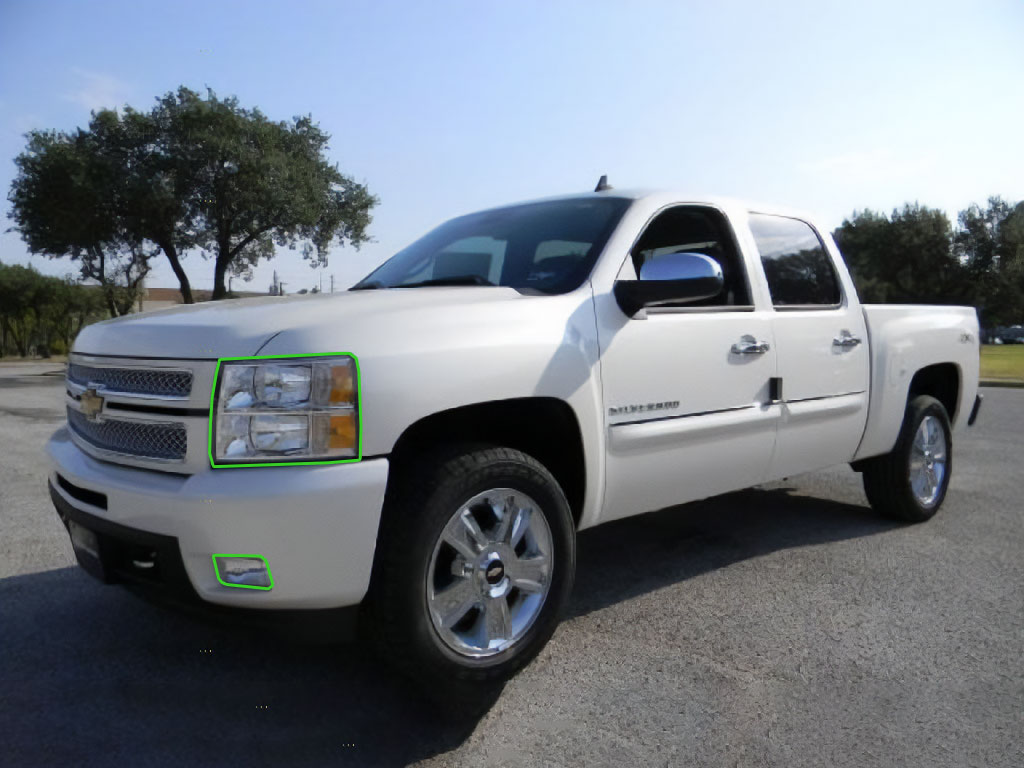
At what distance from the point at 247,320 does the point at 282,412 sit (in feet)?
1.27

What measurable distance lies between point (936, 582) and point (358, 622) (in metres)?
2.91

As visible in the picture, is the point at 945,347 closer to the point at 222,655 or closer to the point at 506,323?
the point at 506,323

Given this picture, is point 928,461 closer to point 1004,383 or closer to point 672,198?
point 672,198

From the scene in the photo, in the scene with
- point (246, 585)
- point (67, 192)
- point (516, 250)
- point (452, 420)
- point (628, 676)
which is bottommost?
Result: point (628, 676)

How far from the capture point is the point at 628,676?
2928 mm

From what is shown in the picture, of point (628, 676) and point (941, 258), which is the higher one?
point (941, 258)

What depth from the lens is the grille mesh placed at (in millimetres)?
2451

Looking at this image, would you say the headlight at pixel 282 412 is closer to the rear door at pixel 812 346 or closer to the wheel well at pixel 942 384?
the rear door at pixel 812 346

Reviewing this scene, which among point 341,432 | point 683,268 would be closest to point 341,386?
point 341,432

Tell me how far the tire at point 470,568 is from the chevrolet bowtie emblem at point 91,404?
41.7 inches

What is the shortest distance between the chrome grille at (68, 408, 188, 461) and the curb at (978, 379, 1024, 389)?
20129 millimetres

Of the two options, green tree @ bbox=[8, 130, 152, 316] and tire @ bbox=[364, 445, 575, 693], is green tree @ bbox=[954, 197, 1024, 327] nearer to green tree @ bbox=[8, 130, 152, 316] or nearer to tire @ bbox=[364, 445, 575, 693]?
green tree @ bbox=[8, 130, 152, 316]

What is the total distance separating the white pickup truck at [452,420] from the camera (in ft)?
7.68

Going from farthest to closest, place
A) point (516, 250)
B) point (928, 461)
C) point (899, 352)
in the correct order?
point (928, 461) → point (899, 352) → point (516, 250)
